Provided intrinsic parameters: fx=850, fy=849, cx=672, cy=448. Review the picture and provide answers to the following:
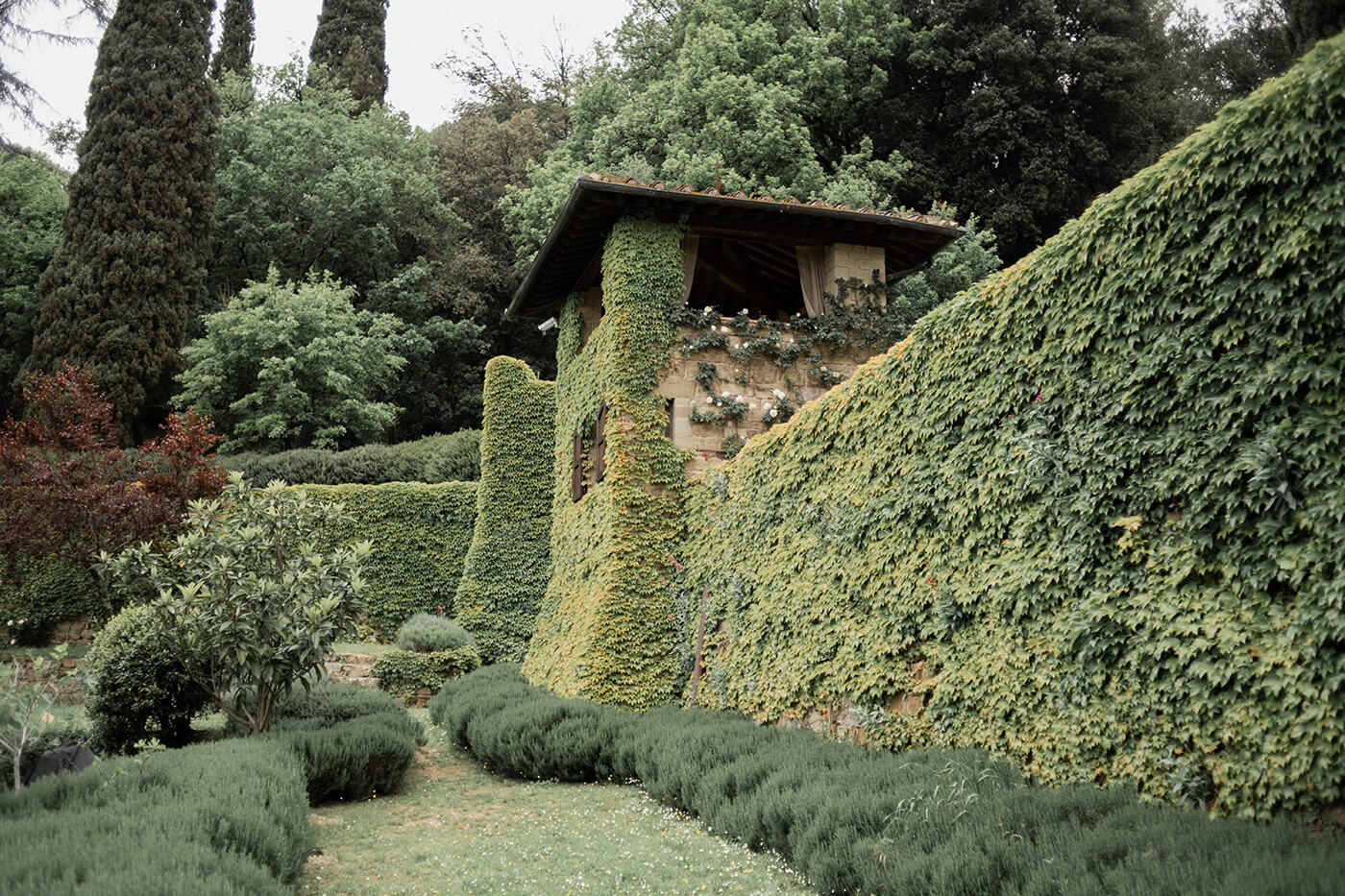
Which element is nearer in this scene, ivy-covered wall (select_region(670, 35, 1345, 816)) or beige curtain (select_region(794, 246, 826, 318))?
ivy-covered wall (select_region(670, 35, 1345, 816))

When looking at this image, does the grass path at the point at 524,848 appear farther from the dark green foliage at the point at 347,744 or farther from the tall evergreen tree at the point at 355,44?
the tall evergreen tree at the point at 355,44

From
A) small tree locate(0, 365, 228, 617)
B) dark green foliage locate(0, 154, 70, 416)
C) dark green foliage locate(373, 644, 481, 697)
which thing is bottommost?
dark green foliage locate(373, 644, 481, 697)

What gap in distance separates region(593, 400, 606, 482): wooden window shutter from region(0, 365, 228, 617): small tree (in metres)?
6.81

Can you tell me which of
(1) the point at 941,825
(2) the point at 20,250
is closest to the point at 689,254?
(1) the point at 941,825

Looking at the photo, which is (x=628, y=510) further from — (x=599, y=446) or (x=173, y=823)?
(x=173, y=823)

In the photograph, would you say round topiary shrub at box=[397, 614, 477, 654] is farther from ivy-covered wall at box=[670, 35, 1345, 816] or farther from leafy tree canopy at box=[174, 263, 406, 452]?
leafy tree canopy at box=[174, 263, 406, 452]

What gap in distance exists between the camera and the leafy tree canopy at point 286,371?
23.2 metres

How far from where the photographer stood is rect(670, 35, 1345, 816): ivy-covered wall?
142 inches

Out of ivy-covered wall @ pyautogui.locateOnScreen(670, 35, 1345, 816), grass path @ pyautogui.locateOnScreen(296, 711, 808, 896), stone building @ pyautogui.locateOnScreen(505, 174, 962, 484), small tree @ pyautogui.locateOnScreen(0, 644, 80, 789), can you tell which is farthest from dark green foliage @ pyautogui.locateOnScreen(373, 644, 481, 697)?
ivy-covered wall @ pyautogui.locateOnScreen(670, 35, 1345, 816)

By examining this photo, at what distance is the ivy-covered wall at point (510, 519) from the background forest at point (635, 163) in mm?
7385

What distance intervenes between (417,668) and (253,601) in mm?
6793

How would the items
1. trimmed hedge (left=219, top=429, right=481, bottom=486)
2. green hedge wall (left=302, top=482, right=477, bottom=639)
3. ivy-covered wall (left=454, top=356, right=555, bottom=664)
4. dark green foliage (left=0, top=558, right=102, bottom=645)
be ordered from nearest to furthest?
ivy-covered wall (left=454, top=356, right=555, bottom=664)
dark green foliage (left=0, top=558, right=102, bottom=645)
green hedge wall (left=302, top=482, right=477, bottom=639)
trimmed hedge (left=219, top=429, right=481, bottom=486)

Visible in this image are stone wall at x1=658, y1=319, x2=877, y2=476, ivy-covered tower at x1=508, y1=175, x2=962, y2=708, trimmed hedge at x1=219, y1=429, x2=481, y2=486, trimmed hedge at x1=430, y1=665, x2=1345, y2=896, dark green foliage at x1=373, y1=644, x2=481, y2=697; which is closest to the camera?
trimmed hedge at x1=430, y1=665, x2=1345, y2=896

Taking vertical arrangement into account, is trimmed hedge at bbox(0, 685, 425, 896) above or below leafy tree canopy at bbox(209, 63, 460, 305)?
below
